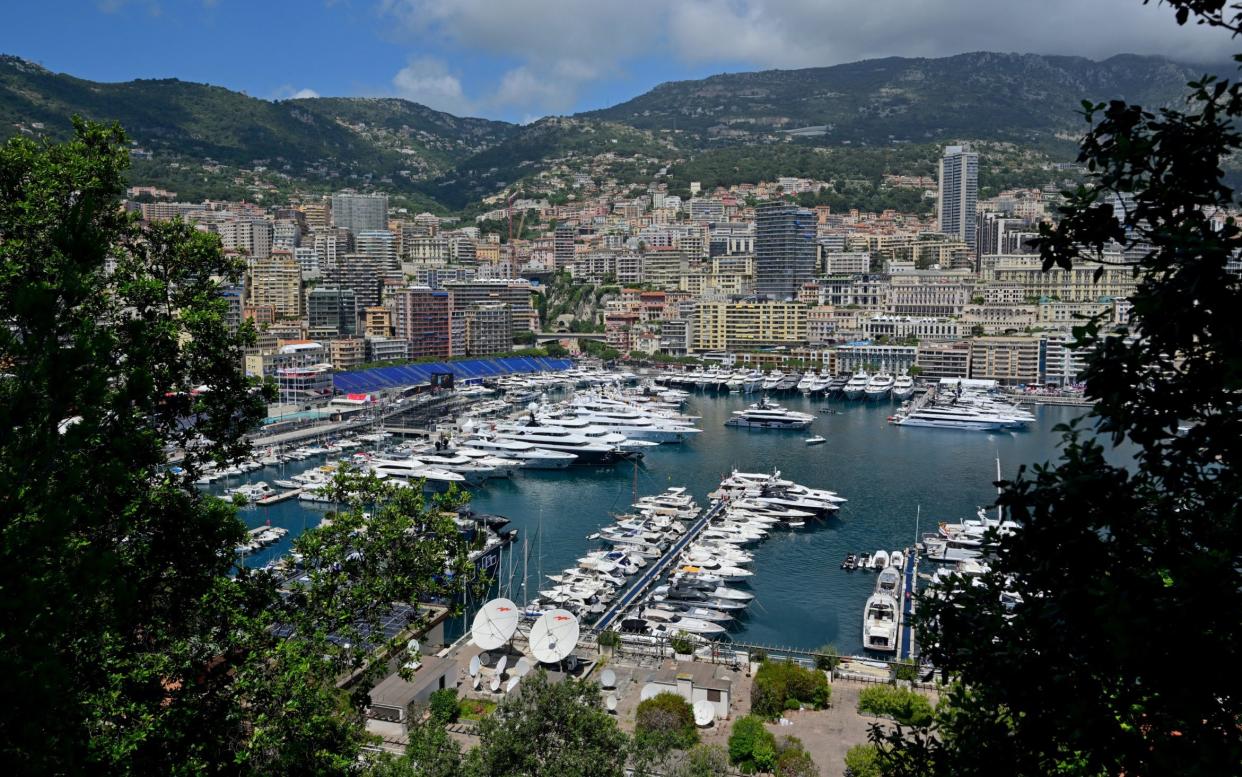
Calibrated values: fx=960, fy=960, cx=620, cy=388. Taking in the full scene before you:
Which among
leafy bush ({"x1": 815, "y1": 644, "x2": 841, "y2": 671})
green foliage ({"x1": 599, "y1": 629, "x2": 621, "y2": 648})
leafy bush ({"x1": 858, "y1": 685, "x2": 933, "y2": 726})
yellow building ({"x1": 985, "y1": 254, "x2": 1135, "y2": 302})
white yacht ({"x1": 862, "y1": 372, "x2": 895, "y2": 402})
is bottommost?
green foliage ({"x1": 599, "y1": 629, "x2": 621, "y2": 648})

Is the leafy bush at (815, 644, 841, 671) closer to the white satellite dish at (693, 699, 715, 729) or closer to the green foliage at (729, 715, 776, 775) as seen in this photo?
Result: the white satellite dish at (693, 699, 715, 729)

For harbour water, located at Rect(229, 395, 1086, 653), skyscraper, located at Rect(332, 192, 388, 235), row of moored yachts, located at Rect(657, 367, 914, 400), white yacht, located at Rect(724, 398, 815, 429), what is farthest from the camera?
skyscraper, located at Rect(332, 192, 388, 235)

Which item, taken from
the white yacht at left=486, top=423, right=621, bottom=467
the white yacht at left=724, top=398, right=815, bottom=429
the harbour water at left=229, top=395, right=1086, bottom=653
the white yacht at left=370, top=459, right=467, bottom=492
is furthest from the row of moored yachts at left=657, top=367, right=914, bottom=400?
the white yacht at left=370, top=459, right=467, bottom=492

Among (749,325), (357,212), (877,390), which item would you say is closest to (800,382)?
(877,390)

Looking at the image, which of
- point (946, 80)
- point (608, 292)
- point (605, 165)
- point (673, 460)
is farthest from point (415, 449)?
point (946, 80)

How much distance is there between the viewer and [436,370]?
1903 inches

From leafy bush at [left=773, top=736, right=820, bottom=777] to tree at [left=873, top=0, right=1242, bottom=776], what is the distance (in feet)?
20.4

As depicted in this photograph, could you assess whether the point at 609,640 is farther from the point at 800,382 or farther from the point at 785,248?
the point at 785,248

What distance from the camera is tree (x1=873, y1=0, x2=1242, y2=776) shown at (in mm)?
2299

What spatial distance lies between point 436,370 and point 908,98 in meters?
111

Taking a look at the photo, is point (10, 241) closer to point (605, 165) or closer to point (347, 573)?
point (347, 573)

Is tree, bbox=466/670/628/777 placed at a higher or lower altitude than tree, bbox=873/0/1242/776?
lower

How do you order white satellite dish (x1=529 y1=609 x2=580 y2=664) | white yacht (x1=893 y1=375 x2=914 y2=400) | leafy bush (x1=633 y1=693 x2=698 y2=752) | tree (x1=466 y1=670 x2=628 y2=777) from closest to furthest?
tree (x1=466 y1=670 x2=628 y2=777) < leafy bush (x1=633 y1=693 x2=698 y2=752) < white satellite dish (x1=529 y1=609 x2=580 y2=664) < white yacht (x1=893 y1=375 x2=914 y2=400)

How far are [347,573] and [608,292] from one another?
6583 cm
